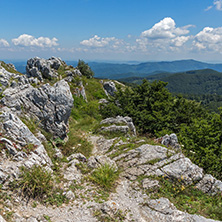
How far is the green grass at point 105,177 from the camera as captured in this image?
8688 millimetres

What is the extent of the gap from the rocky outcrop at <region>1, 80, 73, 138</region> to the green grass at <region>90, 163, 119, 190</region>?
5.74m

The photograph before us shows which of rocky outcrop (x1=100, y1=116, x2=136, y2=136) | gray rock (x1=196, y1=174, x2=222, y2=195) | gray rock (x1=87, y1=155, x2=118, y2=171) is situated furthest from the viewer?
rocky outcrop (x1=100, y1=116, x2=136, y2=136)

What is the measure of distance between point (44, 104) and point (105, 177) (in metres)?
7.94

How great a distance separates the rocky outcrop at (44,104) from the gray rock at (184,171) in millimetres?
8801

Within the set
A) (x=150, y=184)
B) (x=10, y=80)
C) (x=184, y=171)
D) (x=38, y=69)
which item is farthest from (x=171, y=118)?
(x=38, y=69)

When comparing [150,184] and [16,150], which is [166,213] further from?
[16,150]

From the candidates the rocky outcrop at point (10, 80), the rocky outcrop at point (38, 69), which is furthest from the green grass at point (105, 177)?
the rocky outcrop at point (38, 69)

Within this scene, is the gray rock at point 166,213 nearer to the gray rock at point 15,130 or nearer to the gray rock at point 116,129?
the gray rock at point 15,130

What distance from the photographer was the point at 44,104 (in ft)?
43.4

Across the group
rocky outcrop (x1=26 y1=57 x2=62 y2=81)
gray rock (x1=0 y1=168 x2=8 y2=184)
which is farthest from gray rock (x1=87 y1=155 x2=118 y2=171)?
rocky outcrop (x1=26 y1=57 x2=62 y2=81)

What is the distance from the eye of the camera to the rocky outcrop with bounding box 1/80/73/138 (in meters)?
12.1

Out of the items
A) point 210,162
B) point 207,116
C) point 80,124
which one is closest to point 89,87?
point 80,124

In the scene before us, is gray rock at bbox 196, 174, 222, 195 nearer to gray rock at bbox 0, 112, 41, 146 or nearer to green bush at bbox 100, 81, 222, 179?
green bush at bbox 100, 81, 222, 179

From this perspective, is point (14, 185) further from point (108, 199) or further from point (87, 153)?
point (87, 153)
